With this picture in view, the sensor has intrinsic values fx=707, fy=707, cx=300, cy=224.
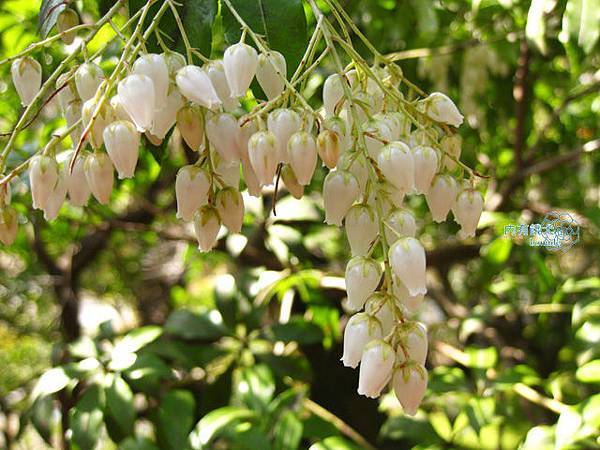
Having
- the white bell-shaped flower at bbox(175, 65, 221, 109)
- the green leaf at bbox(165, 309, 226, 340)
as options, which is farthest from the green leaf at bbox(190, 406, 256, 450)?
the white bell-shaped flower at bbox(175, 65, 221, 109)

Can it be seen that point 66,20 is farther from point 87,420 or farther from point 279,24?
point 87,420

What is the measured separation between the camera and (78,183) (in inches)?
29.5

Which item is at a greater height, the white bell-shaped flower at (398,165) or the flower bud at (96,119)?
the flower bud at (96,119)

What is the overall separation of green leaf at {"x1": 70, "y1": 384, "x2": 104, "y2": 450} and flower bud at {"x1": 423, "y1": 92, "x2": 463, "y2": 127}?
34.8 inches

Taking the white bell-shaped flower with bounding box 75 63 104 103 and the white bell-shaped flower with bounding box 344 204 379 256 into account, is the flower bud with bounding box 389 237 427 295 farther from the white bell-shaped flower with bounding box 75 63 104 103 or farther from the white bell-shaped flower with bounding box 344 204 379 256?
the white bell-shaped flower with bounding box 75 63 104 103

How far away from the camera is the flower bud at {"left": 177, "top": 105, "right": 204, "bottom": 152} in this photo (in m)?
0.70

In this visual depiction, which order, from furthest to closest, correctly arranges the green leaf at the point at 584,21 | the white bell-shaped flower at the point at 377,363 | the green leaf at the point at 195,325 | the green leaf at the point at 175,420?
the green leaf at the point at 195,325 → the green leaf at the point at 175,420 → the green leaf at the point at 584,21 → the white bell-shaped flower at the point at 377,363

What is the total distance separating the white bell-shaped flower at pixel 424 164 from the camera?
73 centimetres

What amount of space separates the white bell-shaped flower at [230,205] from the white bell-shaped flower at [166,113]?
0.09 meters

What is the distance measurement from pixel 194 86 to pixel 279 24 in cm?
22

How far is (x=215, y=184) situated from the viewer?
763mm

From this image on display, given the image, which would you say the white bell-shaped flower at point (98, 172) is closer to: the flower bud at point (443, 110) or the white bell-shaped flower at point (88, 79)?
the white bell-shaped flower at point (88, 79)

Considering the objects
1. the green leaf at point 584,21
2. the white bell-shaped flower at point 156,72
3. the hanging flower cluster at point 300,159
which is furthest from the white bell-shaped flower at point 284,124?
the green leaf at point 584,21

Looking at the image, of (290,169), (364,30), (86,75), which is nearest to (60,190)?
(86,75)
